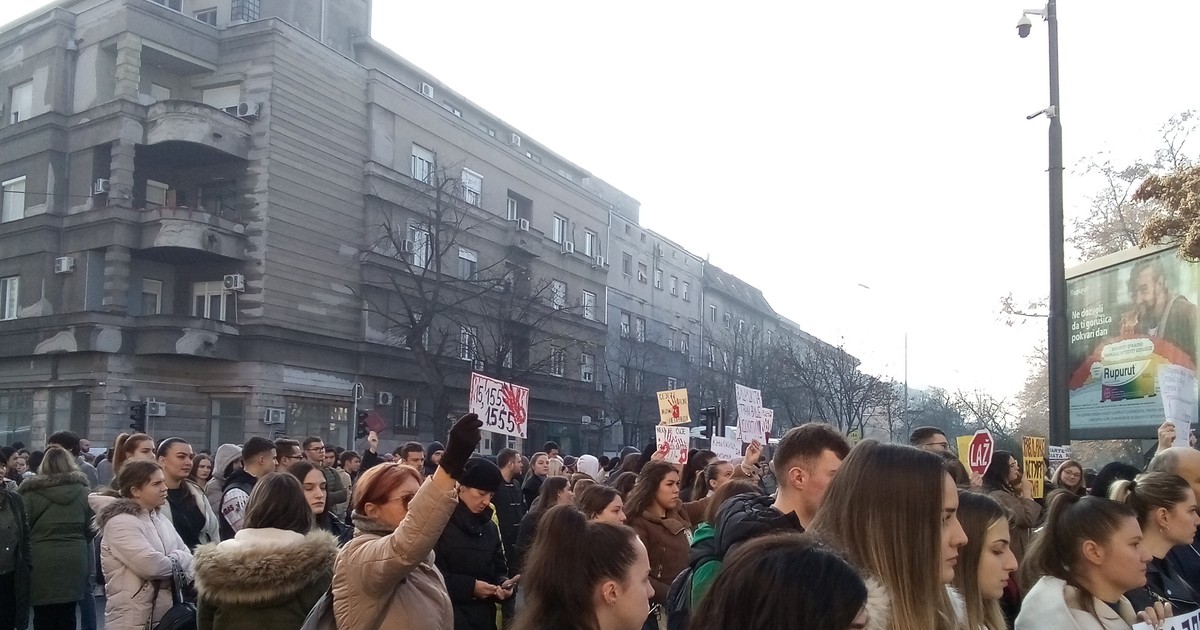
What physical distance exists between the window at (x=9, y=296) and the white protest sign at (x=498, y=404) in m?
27.8

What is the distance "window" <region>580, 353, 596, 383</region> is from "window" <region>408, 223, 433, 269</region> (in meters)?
12.4

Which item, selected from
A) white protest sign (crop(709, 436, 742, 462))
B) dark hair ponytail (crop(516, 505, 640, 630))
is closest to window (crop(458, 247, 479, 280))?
white protest sign (crop(709, 436, 742, 462))

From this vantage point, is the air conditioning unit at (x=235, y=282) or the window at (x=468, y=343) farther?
the window at (x=468, y=343)

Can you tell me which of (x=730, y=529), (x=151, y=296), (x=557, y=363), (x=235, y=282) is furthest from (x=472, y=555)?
(x=557, y=363)

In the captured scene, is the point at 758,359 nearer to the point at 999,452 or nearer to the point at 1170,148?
the point at 1170,148

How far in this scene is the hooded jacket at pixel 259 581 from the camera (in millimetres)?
4492

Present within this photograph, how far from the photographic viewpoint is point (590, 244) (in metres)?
50.8

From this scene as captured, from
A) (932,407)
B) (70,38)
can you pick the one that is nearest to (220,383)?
(70,38)

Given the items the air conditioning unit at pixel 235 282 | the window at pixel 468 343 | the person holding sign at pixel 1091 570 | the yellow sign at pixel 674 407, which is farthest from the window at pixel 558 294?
the person holding sign at pixel 1091 570

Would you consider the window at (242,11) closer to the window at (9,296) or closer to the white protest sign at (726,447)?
the window at (9,296)

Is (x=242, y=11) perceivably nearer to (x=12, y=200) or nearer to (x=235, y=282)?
(x=235, y=282)

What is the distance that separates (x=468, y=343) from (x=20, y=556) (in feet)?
103

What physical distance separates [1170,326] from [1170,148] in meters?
13.8

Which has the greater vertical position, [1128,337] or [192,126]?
[192,126]
